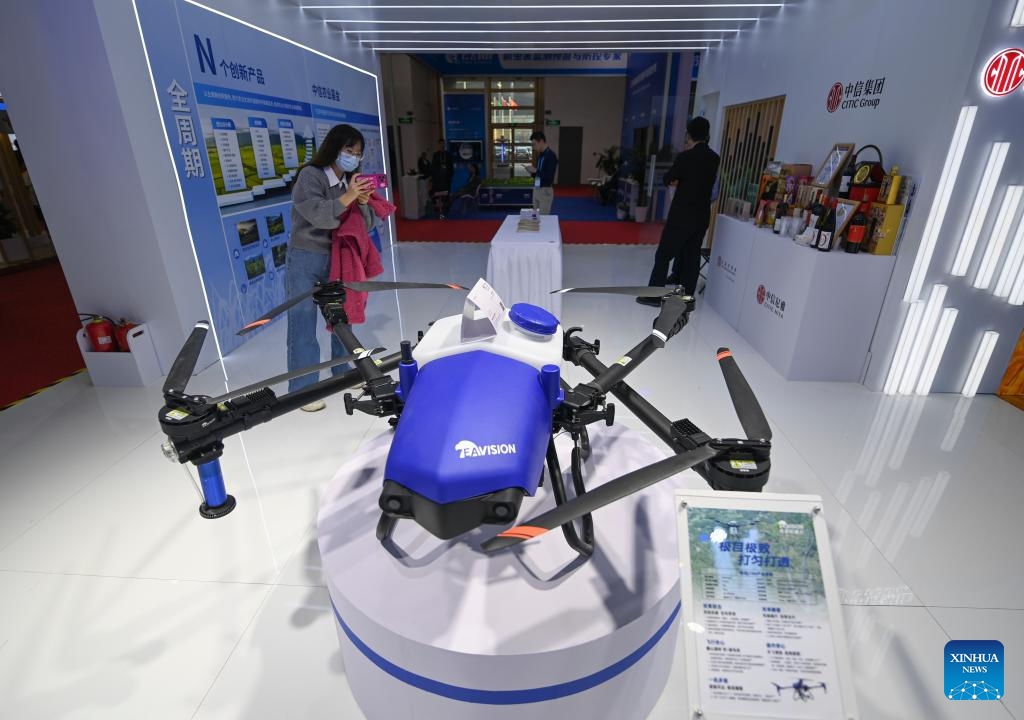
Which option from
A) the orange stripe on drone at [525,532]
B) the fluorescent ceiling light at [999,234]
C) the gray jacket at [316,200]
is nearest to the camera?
the orange stripe on drone at [525,532]

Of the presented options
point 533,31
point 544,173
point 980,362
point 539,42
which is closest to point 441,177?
point 544,173

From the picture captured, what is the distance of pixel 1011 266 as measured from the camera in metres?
3.43

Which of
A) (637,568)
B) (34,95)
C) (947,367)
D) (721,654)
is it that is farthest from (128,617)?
(947,367)

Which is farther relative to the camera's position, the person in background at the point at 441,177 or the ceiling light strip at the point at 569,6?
the person in background at the point at 441,177

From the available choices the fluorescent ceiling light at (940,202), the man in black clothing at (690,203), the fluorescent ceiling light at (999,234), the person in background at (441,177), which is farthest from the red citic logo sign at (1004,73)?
the person in background at (441,177)

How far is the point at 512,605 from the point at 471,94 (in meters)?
17.7

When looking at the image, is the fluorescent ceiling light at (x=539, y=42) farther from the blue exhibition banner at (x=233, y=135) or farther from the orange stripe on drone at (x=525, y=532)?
the orange stripe on drone at (x=525, y=532)

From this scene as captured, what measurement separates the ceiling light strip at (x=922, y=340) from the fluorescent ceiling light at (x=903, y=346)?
0.03 m

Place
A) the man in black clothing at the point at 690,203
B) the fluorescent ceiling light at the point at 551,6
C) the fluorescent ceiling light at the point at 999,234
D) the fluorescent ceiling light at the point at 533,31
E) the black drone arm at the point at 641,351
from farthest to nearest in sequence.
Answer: the fluorescent ceiling light at the point at 533,31 < the fluorescent ceiling light at the point at 551,6 < the man in black clothing at the point at 690,203 < the fluorescent ceiling light at the point at 999,234 < the black drone arm at the point at 641,351

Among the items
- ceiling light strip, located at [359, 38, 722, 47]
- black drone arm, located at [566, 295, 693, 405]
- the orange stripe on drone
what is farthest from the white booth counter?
ceiling light strip, located at [359, 38, 722, 47]

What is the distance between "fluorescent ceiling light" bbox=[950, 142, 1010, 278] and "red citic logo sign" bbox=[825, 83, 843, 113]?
1.65 meters

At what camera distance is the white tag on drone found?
1384 millimetres

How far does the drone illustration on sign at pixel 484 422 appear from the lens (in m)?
1.08

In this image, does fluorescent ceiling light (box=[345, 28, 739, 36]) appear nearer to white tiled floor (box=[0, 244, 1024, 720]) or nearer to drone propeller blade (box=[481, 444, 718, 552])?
white tiled floor (box=[0, 244, 1024, 720])
